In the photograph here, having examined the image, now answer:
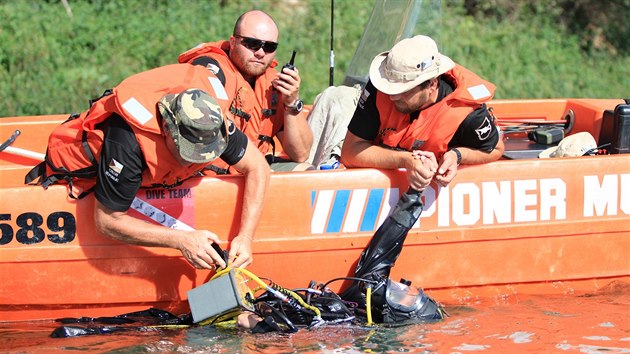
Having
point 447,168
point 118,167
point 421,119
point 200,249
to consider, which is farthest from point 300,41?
point 118,167

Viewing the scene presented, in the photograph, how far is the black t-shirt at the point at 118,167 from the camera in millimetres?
5148

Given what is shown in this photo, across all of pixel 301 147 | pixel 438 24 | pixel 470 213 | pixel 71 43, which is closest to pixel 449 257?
pixel 470 213

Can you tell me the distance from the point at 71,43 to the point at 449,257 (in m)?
6.56

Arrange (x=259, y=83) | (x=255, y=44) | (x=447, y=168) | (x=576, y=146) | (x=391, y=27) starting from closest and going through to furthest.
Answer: (x=447, y=168) < (x=255, y=44) < (x=259, y=83) < (x=576, y=146) < (x=391, y=27)

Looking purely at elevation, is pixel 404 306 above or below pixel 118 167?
below

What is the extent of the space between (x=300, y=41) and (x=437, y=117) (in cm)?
650

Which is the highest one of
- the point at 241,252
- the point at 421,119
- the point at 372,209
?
the point at 421,119

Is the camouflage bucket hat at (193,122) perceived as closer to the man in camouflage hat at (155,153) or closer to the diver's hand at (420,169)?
the man in camouflage hat at (155,153)

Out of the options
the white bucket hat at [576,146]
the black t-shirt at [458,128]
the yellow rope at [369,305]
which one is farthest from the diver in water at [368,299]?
the white bucket hat at [576,146]

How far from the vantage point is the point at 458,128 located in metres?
5.79

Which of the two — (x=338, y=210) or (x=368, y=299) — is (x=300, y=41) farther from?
(x=368, y=299)

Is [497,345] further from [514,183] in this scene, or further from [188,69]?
[188,69]

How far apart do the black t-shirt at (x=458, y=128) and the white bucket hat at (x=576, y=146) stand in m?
0.79

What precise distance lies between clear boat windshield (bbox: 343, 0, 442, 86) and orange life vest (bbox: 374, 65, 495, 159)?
119cm
